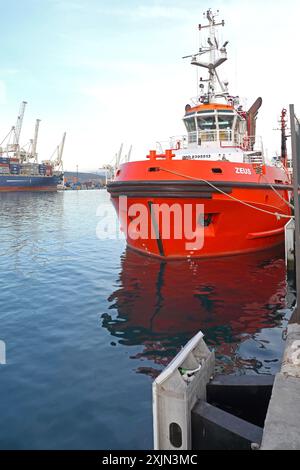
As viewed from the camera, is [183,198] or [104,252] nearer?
[183,198]

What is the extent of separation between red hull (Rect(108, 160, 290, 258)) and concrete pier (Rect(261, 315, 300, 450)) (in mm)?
5483

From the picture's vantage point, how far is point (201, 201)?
8688 millimetres

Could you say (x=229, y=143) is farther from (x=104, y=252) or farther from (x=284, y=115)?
(x=284, y=115)

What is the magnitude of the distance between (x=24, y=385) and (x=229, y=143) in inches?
397

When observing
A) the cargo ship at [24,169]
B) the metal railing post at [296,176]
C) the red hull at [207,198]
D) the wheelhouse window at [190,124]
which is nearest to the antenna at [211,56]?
the wheelhouse window at [190,124]

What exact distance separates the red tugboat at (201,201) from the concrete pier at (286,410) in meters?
4.73

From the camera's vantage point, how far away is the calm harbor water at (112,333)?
138 inches

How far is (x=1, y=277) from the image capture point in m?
9.09

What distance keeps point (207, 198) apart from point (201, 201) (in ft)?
0.55

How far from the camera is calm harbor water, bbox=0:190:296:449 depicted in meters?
3.51

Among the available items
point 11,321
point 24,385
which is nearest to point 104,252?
point 11,321
